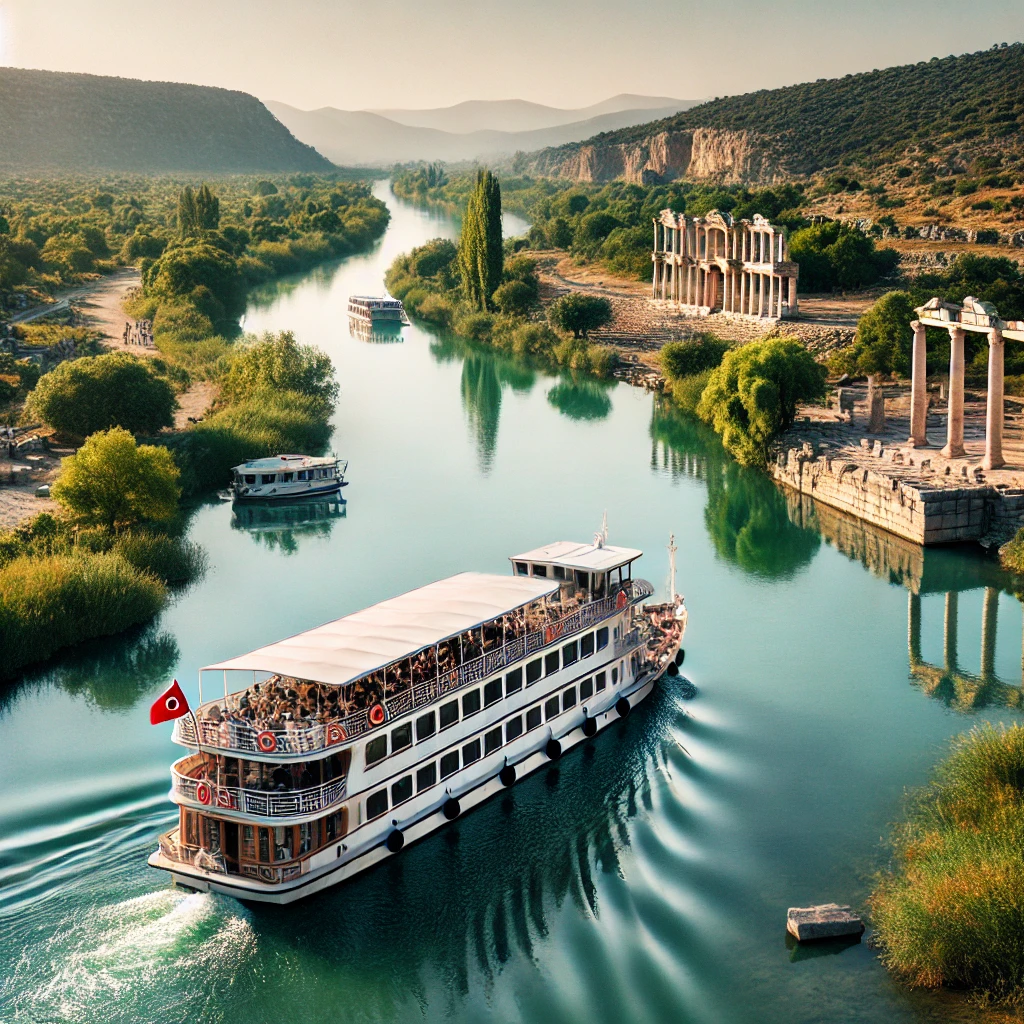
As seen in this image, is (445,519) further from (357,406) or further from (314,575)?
(357,406)

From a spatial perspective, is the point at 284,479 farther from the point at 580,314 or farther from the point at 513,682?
the point at 580,314

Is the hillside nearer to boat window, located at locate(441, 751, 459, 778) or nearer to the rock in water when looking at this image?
boat window, located at locate(441, 751, 459, 778)

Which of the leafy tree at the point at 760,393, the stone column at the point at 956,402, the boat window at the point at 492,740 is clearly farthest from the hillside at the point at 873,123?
the boat window at the point at 492,740

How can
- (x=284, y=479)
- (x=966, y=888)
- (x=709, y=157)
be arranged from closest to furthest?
(x=966, y=888)
(x=284, y=479)
(x=709, y=157)

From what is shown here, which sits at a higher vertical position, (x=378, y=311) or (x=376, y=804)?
(x=378, y=311)

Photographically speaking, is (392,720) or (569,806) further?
(569,806)

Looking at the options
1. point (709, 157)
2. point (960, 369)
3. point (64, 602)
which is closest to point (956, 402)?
point (960, 369)

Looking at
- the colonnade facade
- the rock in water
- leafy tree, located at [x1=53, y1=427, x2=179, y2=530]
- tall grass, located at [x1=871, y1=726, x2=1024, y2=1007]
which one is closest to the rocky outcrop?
the colonnade facade
